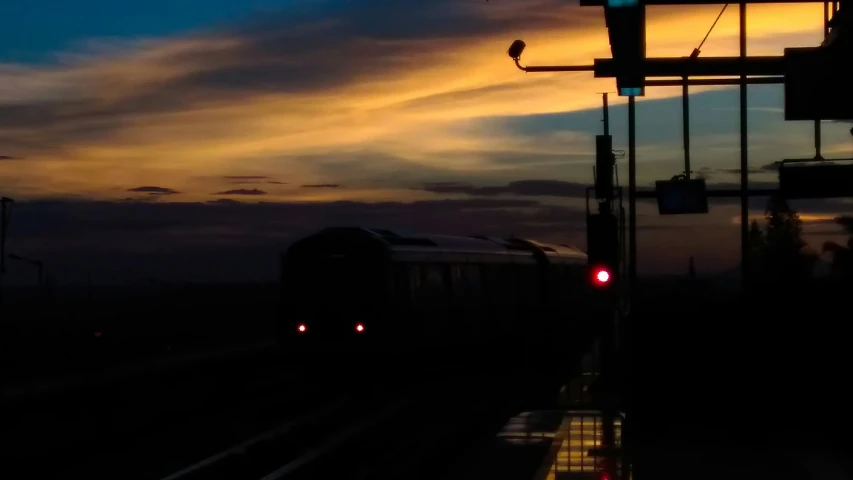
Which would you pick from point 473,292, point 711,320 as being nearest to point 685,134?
point 473,292

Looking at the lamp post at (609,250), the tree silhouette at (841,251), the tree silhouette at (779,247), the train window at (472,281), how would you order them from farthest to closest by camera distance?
the tree silhouette at (779,247) < the tree silhouette at (841,251) < the train window at (472,281) < the lamp post at (609,250)

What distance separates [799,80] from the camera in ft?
59.2

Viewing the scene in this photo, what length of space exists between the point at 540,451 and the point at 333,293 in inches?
568

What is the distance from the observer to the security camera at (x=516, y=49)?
917 inches

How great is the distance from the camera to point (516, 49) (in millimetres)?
23391

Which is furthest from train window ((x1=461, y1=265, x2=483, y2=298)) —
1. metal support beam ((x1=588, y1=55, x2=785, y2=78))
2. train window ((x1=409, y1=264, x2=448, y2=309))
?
metal support beam ((x1=588, y1=55, x2=785, y2=78))

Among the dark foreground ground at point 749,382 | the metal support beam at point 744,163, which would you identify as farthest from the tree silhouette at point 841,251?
the metal support beam at point 744,163

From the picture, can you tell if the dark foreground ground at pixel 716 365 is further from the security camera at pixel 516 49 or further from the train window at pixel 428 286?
the security camera at pixel 516 49

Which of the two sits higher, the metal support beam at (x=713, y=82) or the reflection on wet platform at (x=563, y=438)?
the metal support beam at (x=713, y=82)

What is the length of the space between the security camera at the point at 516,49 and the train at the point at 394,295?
580cm

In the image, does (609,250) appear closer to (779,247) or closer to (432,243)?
(432,243)

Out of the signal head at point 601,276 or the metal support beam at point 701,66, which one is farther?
the metal support beam at point 701,66

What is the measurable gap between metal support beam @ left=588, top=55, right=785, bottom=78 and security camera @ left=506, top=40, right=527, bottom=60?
5.38 feet

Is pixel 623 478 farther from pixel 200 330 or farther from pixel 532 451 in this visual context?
pixel 200 330
